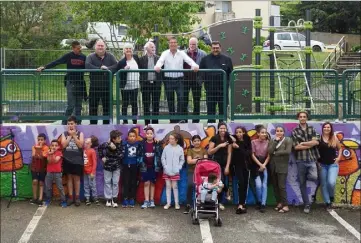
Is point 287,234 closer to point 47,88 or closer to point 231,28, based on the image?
point 47,88

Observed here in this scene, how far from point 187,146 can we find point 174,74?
1405 mm

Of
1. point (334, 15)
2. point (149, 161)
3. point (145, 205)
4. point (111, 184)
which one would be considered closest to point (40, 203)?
point (111, 184)

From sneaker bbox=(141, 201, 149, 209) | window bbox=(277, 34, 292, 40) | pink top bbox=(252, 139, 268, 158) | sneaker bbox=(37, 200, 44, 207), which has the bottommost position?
sneaker bbox=(141, 201, 149, 209)

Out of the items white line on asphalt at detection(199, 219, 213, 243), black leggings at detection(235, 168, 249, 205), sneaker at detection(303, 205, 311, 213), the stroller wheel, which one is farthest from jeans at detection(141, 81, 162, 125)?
sneaker at detection(303, 205, 311, 213)

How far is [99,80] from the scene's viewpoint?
11.0 metres

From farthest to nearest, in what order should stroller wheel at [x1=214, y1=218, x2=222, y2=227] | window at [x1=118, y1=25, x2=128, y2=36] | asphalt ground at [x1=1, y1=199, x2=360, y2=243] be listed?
window at [x1=118, y1=25, x2=128, y2=36], stroller wheel at [x1=214, y1=218, x2=222, y2=227], asphalt ground at [x1=1, y1=199, x2=360, y2=243]

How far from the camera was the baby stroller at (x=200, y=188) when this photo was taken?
9.92 m

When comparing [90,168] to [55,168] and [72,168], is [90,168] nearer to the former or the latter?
[72,168]

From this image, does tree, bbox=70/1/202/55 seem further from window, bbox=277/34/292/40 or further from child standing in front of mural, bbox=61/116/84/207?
window, bbox=277/34/292/40

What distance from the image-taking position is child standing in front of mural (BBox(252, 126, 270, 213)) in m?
10.8

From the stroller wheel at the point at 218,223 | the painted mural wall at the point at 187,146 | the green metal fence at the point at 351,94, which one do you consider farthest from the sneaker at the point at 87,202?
the green metal fence at the point at 351,94

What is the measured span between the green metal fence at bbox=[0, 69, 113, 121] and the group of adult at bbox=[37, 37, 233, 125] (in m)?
0.02

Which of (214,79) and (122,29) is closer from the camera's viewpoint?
(214,79)

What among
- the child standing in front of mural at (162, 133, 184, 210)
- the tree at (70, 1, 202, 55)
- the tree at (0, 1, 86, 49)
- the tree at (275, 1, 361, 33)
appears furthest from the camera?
the tree at (275, 1, 361, 33)
